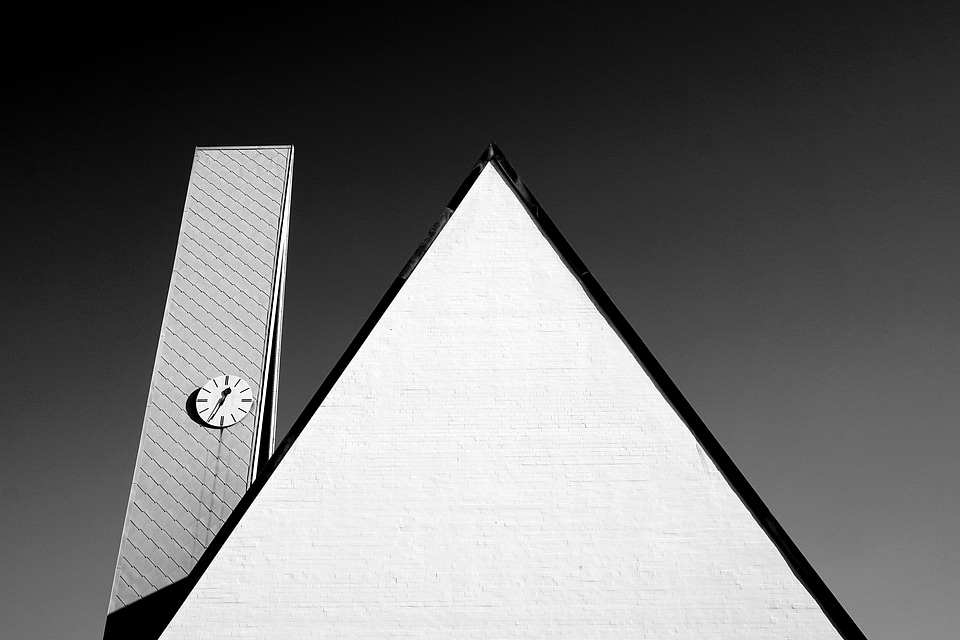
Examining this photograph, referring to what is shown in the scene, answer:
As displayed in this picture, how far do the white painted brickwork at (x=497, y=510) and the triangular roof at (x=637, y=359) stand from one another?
75 millimetres

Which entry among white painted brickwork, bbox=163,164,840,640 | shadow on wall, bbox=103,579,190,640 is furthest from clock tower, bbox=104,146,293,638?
white painted brickwork, bbox=163,164,840,640

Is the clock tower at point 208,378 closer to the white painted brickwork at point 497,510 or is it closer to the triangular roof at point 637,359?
the triangular roof at point 637,359

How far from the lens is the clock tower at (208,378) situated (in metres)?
12.0

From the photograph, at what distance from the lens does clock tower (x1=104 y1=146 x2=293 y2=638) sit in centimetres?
1200

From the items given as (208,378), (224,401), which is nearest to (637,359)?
(224,401)

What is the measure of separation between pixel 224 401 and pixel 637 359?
8281 mm

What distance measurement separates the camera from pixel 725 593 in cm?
644

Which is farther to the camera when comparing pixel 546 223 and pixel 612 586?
pixel 546 223

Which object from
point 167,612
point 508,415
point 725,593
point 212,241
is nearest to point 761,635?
point 725,593

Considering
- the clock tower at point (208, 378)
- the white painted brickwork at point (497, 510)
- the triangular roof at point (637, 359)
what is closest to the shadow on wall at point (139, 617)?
the clock tower at point (208, 378)

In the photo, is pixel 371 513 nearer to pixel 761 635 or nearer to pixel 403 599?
pixel 403 599

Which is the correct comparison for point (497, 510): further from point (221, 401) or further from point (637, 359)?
point (221, 401)

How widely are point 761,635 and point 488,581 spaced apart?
2259 millimetres

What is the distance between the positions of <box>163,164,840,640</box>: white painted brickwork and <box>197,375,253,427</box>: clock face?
630cm
